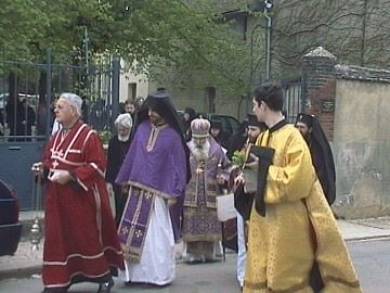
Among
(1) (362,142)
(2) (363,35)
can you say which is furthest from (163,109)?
(2) (363,35)

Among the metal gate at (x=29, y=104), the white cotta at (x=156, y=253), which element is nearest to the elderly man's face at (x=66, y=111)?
the white cotta at (x=156, y=253)

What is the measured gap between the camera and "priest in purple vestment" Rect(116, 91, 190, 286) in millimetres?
8180

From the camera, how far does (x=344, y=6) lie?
2495cm

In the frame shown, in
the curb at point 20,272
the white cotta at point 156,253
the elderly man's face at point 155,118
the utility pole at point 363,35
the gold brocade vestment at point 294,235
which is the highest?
the utility pole at point 363,35

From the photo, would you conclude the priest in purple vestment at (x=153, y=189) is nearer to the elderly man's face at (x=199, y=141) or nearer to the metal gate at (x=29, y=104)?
the elderly man's face at (x=199, y=141)

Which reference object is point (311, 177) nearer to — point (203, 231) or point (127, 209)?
point (127, 209)

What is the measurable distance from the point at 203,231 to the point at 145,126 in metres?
1.76

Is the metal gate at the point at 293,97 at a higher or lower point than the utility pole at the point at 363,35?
lower

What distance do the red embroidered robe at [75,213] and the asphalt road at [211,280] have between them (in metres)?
0.57

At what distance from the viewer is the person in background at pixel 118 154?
9.23 metres

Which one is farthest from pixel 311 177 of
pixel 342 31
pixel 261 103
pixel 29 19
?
pixel 342 31

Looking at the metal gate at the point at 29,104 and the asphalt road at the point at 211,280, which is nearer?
the asphalt road at the point at 211,280

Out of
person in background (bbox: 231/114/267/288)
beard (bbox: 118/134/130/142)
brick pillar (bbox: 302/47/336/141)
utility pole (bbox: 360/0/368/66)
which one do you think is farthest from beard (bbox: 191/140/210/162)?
utility pole (bbox: 360/0/368/66)

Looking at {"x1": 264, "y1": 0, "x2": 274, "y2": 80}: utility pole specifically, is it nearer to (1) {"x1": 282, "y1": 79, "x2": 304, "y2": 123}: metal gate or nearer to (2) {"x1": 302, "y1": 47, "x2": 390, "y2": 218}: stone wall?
(1) {"x1": 282, "y1": 79, "x2": 304, "y2": 123}: metal gate
